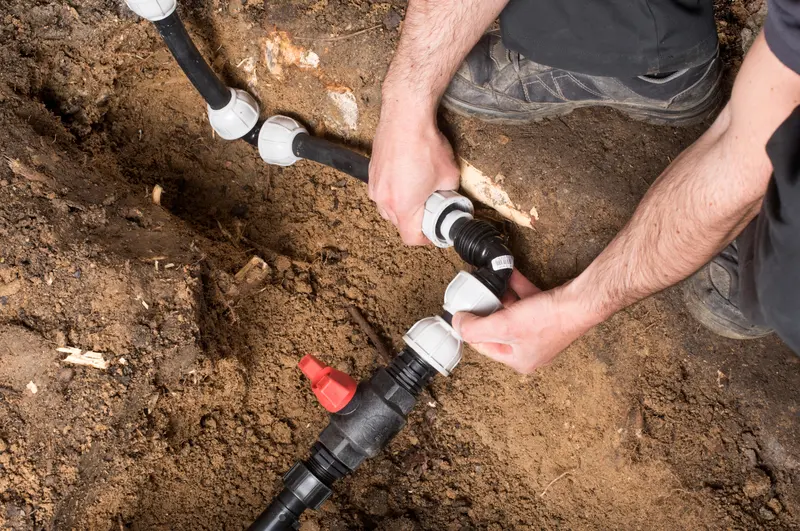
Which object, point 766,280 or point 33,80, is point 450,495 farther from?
point 33,80

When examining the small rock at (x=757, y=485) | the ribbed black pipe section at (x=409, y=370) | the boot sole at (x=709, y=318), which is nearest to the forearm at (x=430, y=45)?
the ribbed black pipe section at (x=409, y=370)

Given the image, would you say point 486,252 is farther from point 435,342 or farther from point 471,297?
point 435,342

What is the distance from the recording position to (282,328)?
1.84 metres

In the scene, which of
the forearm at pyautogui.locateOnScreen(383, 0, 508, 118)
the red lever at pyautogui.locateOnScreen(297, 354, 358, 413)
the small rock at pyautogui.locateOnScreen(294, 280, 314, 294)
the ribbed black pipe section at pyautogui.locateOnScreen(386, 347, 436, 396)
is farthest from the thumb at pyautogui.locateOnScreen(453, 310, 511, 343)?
the small rock at pyautogui.locateOnScreen(294, 280, 314, 294)

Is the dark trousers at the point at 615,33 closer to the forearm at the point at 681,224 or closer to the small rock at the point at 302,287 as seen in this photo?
the forearm at the point at 681,224

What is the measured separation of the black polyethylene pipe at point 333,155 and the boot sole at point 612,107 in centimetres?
33

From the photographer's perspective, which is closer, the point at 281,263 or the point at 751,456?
the point at 751,456

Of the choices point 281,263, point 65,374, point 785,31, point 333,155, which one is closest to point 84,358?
point 65,374

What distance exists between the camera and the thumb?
4.55 feet

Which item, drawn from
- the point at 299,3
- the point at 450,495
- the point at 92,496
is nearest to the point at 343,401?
the point at 450,495

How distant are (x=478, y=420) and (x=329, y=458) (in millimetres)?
506

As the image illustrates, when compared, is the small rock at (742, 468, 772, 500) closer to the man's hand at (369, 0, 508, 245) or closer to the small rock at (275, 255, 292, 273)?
the man's hand at (369, 0, 508, 245)

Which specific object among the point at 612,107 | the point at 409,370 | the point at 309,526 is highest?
the point at 612,107

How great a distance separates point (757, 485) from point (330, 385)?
111cm
